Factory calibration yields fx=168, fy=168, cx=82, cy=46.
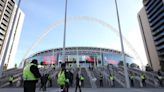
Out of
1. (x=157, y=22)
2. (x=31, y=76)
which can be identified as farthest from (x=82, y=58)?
(x=31, y=76)

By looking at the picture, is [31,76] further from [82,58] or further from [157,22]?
[157,22]

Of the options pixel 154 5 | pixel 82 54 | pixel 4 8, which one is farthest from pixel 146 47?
pixel 4 8

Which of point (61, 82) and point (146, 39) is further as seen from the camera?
point (146, 39)

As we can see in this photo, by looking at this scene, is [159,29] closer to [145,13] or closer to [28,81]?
[145,13]

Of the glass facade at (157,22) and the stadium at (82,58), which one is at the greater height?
the glass facade at (157,22)

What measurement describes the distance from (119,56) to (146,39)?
1655 centimetres

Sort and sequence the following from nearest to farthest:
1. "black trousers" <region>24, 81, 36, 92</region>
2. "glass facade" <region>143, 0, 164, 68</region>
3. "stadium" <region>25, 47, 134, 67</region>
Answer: "black trousers" <region>24, 81, 36, 92</region> < "glass facade" <region>143, 0, 164, 68</region> < "stadium" <region>25, 47, 134, 67</region>

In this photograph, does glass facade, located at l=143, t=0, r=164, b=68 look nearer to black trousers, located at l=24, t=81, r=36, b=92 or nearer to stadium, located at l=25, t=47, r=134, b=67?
stadium, located at l=25, t=47, r=134, b=67

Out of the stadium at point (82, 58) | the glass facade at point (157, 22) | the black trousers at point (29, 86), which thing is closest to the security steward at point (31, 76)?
the black trousers at point (29, 86)

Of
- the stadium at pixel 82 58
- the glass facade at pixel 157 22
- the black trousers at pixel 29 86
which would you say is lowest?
the black trousers at pixel 29 86

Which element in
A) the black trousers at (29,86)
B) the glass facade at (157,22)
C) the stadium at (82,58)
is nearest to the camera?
the black trousers at (29,86)

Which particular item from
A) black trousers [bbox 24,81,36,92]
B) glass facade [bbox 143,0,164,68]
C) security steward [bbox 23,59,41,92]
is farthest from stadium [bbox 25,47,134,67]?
black trousers [bbox 24,81,36,92]

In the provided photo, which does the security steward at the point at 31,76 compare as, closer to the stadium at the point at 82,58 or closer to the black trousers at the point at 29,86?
the black trousers at the point at 29,86

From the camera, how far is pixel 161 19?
6681cm
